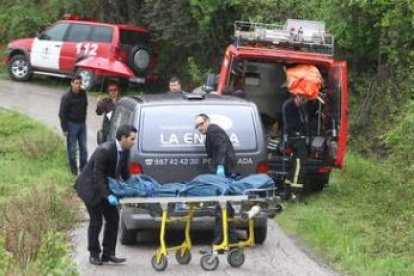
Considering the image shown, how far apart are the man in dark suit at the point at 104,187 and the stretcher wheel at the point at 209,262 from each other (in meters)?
0.94

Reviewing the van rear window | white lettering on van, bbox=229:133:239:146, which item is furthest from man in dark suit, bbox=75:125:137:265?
white lettering on van, bbox=229:133:239:146

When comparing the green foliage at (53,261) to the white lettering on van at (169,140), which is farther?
the white lettering on van at (169,140)

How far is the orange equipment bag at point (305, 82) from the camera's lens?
14.1 metres

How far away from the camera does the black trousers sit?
33.0 feet

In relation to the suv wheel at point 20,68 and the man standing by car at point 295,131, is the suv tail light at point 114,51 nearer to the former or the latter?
the suv wheel at point 20,68

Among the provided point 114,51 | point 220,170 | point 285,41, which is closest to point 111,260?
point 220,170

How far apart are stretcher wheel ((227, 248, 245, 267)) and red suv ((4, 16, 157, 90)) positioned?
51.1ft

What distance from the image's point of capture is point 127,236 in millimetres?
11258

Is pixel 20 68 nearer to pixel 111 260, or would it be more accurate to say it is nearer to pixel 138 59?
pixel 138 59

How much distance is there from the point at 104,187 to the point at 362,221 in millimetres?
4326

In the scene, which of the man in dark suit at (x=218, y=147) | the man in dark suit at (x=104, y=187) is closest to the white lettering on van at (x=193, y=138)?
the man in dark suit at (x=218, y=147)

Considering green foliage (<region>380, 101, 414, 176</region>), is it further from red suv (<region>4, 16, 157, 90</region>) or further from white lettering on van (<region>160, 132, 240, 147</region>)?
red suv (<region>4, 16, 157, 90</region>)

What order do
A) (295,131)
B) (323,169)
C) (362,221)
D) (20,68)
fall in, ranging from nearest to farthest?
1. (362,221)
2. (295,131)
3. (323,169)
4. (20,68)

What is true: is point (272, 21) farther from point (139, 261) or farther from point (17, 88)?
point (139, 261)
